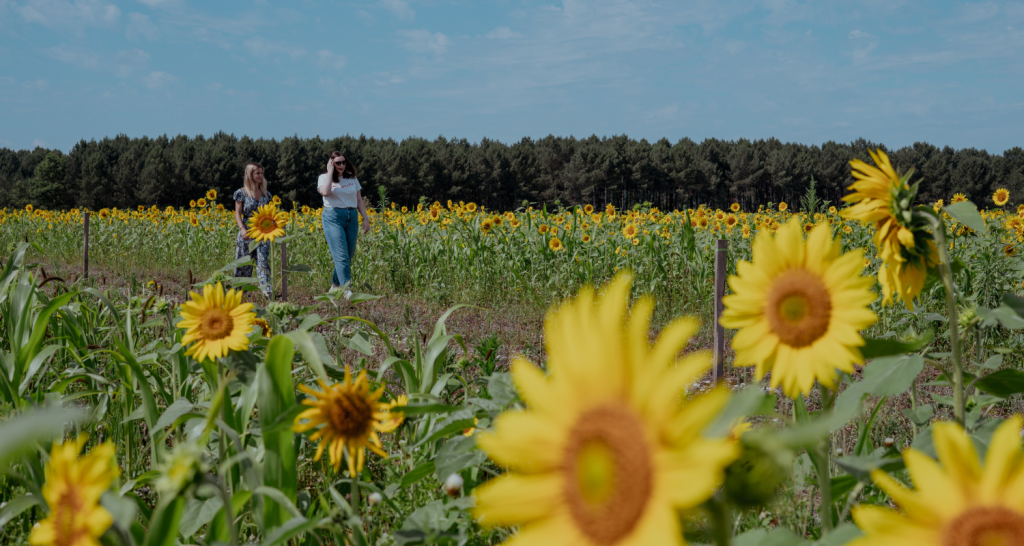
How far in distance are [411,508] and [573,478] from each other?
1.28 m

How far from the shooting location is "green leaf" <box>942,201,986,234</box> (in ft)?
3.28

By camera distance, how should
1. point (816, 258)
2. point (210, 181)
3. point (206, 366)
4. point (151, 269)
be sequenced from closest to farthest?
point (816, 258) → point (206, 366) → point (151, 269) → point (210, 181)

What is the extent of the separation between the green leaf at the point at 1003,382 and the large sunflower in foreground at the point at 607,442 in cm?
81

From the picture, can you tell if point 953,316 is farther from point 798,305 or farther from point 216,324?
point 216,324

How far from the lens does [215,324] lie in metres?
1.63

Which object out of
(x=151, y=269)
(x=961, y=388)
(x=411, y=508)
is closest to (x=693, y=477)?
(x=961, y=388)

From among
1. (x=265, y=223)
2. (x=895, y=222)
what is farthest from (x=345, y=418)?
(x=265, y=223)

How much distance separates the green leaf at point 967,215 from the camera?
1000 mm

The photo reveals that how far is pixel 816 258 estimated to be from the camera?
955 mm

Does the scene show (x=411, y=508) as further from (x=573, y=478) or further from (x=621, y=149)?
(x=621, y=149)

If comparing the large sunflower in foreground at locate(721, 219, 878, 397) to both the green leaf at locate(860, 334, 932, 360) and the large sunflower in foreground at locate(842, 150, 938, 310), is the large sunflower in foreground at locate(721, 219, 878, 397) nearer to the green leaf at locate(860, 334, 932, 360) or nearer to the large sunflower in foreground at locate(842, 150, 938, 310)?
the green leaf at locate(860, 334, 932, 360)

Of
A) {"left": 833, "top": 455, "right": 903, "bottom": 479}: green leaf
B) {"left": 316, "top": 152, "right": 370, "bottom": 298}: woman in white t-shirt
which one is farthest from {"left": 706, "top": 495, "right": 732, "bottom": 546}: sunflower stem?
{"left": 316, "top": 152, "right": 370, "bottom": 298}: woman in white t-shirt

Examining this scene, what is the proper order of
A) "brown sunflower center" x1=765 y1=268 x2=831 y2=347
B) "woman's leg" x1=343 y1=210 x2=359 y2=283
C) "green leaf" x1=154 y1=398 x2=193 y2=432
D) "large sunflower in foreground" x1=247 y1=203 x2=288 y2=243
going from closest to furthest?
"brown sunflower center" x1=765 y1=268 x2=831 y2=347, "green leaf" x1=154 y1=398 x2=193 y2=432, "large sunflower in foreground" x1=247 y1=203 x2=288 y2=243, "woman's leg" x1=343 y1=210 x2=359 y2=283

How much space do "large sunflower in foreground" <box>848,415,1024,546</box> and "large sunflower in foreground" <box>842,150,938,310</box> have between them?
54 centimetres
